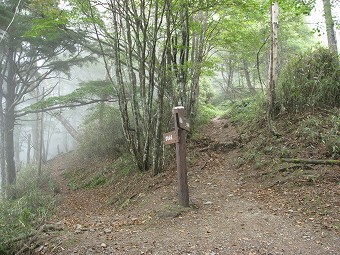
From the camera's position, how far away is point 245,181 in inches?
268

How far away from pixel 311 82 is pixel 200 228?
19.3 feet

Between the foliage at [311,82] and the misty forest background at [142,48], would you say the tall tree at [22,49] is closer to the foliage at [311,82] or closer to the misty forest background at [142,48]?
the misty forest background at [142,48]

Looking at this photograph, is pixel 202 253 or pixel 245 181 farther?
pixel 245 181

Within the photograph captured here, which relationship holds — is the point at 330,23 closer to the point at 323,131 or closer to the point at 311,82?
the point at 311,82

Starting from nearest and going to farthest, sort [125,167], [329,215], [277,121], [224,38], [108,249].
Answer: [108,249] → [329,215] → [277,121] → [125,167] → [224,38]

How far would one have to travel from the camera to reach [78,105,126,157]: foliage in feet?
40.9

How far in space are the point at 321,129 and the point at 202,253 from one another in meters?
5.08

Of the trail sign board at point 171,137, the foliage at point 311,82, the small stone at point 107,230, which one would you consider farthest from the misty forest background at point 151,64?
the trail sign board at point 171,137

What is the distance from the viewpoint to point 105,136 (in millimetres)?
13070

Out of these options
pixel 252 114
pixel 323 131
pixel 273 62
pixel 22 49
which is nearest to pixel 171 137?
pixel 323 131

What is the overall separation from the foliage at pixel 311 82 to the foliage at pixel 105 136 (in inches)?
270

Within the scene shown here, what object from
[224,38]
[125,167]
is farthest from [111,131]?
[224,38]

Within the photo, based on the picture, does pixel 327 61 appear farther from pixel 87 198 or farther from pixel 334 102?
Result: pixel 87 198

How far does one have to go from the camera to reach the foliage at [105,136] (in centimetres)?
1247
